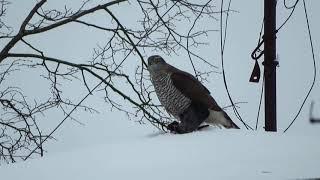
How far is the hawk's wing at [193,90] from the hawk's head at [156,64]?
30 centimetres

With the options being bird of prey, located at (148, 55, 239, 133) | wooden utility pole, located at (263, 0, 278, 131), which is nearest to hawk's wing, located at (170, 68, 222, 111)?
bird of prey, located at (148, 55, 239, 133)

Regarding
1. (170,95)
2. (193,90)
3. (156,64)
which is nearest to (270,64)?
(193,90)

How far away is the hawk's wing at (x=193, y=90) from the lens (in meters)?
4.12

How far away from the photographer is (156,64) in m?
4.64

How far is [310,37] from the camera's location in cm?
330

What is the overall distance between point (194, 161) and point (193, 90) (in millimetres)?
2190

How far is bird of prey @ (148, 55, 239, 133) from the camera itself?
13.5 ft

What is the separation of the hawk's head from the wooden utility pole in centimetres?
150

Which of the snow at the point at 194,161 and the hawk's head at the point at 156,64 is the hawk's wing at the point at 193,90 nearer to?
the hawk's head at the point at 156,64

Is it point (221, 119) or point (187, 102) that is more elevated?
point (187, 102)

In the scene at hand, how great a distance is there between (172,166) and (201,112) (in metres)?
2.20

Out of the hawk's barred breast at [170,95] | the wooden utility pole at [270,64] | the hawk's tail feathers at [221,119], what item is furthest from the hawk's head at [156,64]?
the wooden utility pole at [270,64]

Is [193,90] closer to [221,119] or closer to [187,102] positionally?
[187,102]

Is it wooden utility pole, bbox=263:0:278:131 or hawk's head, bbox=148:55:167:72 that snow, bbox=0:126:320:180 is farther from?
hawk's head, bbox=148:55:167:72
